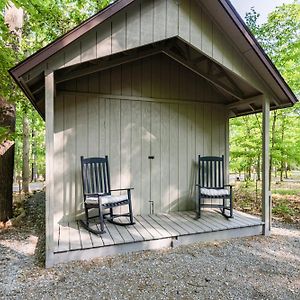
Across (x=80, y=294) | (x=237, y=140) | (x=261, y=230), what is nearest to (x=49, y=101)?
(x=80, y=294)

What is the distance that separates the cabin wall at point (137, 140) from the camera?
4164 mm

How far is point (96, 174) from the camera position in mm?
4102

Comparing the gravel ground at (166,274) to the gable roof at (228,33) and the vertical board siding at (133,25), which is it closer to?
the gable roof at (228,33)

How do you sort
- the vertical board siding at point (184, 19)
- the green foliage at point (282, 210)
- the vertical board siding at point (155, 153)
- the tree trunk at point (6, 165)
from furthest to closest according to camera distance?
the green foliage at point (282, 210), the vertical board siding at point (155, 153), the tree trunk at point (6, 165), the vertical board siding at point (184, 19)

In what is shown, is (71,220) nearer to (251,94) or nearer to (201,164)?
(201,164)

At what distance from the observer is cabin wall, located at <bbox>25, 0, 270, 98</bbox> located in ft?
9.36

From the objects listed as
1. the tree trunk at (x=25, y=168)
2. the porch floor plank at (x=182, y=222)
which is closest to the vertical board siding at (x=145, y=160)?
the porch floor plank at (x=182, y=222)

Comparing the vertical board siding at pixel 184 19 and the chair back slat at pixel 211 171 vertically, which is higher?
the vertical board siding at pixel 184 19

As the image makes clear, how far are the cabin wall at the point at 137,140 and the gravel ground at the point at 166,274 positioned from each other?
136cm

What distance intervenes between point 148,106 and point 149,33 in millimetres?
1766

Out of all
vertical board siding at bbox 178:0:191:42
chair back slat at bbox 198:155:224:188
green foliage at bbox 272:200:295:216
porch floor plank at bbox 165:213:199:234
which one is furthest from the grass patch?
vertical board siding at bbox 178:0:191:42

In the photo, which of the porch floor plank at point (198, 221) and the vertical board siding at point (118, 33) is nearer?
the vertical board siding at point (118, 33)

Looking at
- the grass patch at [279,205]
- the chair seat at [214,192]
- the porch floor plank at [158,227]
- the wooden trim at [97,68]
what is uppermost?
the wooden trim at [97,68]

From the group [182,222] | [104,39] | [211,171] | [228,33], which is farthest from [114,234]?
[228,33]
